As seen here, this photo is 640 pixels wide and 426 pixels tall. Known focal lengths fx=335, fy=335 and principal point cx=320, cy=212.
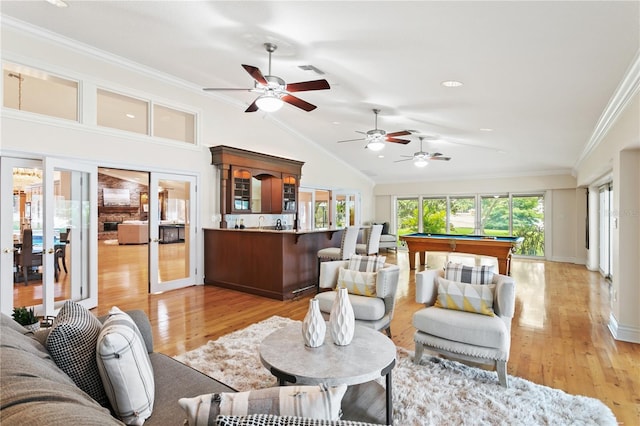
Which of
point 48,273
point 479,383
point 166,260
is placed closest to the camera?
point 479,383

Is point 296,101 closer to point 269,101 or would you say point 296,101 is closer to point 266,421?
point 269,101

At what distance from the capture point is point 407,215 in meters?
11.8

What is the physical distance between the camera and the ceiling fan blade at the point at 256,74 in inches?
132

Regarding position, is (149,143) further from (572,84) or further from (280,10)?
(572,84)

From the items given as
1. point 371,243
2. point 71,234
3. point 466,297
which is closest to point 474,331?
point 466,297

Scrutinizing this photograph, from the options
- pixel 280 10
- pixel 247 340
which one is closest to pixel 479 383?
pixel 247 340

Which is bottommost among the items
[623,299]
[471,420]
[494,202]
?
[471,420]

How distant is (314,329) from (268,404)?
1.25m

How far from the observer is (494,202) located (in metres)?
10.2

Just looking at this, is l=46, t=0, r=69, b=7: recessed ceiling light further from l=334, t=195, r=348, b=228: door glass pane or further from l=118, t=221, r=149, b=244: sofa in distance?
l=118, t=221, r=149, b=244: sofa in distance

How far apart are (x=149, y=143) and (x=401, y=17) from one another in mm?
4256

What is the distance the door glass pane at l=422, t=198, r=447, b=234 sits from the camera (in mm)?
11008

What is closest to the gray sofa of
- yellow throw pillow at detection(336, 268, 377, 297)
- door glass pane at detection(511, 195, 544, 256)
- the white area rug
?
the white area rug

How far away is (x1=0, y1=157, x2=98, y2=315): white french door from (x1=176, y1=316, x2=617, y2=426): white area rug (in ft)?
8.40
